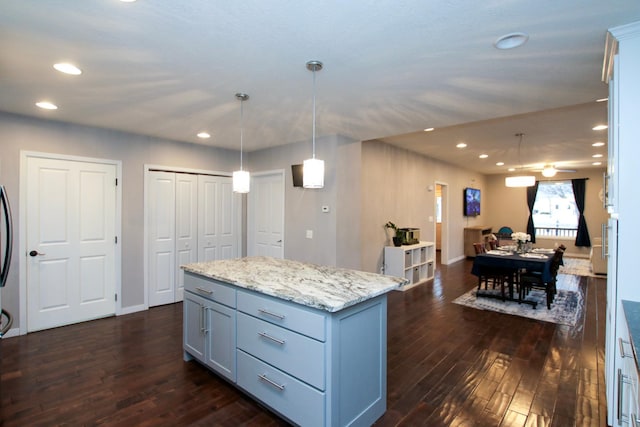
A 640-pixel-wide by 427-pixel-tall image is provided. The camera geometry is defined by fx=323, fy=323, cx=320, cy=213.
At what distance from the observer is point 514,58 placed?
2262mm

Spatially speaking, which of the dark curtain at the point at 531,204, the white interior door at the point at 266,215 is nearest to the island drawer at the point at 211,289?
the white interior door at the point at 266,215

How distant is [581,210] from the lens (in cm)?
931

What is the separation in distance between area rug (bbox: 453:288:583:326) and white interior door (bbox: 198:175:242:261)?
12.6 feet

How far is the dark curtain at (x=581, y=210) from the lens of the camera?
30.3 ft

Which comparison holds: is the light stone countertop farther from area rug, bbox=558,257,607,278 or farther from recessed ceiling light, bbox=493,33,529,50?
area rug, bbox=558,257,607,278

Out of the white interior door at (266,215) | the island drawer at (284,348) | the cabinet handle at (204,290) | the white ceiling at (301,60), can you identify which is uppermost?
the white ceiling at (301,60)

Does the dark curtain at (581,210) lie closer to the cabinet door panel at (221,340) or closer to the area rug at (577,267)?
the area rug at (577,267)

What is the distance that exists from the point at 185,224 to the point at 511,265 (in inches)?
198

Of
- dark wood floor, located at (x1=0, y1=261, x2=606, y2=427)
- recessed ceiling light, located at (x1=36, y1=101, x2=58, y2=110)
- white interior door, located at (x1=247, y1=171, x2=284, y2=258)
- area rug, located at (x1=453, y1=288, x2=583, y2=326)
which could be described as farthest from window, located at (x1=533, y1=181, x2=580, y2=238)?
recessed ceiling light, located at (x1=36, y1=101, x2=58, y2=110)

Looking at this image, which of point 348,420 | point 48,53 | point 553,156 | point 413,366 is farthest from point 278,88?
point 553,156

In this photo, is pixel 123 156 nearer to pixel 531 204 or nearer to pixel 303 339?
pixel 303 339

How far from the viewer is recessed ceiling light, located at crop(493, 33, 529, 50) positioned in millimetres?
1965

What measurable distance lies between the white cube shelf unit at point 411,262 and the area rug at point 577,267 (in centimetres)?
302

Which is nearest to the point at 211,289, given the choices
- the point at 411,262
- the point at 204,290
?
the point at 204,290
